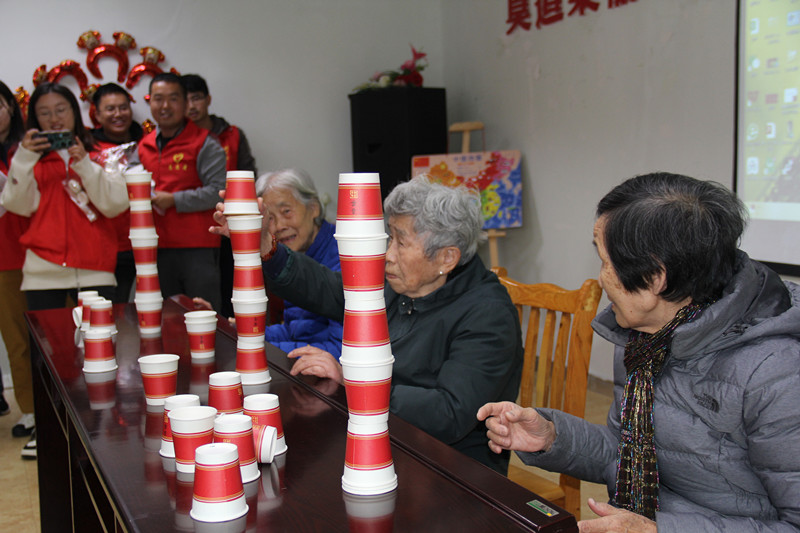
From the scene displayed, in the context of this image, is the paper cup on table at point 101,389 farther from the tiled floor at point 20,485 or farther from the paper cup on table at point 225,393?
the tiled floor at point 20,485

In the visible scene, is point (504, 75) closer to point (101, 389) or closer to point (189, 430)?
point (101, 389)

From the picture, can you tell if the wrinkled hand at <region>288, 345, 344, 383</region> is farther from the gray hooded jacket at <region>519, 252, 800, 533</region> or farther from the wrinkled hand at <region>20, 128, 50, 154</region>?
the wrinkled hand at <region>20, 128, 50, 154</region>

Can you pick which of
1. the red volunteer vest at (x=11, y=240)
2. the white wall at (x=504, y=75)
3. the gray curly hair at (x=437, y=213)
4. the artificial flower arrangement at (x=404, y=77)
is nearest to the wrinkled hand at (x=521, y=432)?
the gray curly hair at (x=437, y=213)

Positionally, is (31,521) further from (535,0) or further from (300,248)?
(535,0)

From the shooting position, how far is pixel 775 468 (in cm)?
104

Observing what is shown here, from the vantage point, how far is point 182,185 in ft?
11.6

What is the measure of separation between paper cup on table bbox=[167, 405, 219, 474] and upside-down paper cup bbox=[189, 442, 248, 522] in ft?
0.33

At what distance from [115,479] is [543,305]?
1.17m

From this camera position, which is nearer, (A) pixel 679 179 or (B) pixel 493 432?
(A) pixel 679 179

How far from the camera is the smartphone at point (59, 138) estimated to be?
9.19ft

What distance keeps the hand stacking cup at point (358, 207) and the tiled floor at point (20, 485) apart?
1845 millimetres

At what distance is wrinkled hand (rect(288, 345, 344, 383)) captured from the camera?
149 centimetres

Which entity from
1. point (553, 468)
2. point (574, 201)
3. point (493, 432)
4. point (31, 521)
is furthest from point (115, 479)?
point (574, 201)

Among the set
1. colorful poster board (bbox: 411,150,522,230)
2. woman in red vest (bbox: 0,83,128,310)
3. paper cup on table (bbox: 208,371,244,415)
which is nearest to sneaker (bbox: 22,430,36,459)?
woman in red vest (bbox: 0,83,128,310)
